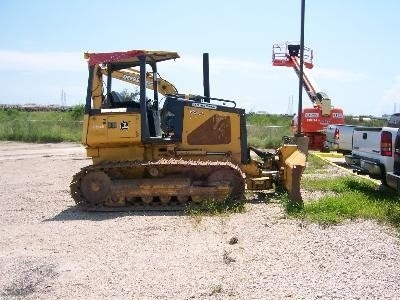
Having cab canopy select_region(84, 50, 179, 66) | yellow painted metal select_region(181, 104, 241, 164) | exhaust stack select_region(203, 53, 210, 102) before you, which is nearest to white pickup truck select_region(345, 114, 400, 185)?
yellow painted metal select_region(181, 104, 241, 164)

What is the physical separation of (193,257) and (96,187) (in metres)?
3.86

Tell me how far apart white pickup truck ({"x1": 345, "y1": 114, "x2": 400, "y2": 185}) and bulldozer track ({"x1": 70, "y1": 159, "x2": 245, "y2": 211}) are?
98.1 inches

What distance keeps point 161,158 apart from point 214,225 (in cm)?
245

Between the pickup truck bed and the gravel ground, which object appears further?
the pickup truck bed

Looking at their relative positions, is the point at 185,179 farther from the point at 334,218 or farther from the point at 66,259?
the point at 66,259

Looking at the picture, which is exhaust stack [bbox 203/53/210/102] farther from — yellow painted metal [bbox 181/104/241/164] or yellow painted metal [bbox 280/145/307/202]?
yellow painted metal [bbox 280/145/307/202]

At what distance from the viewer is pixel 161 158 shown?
9.97m

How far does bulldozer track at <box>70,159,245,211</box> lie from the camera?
30.9ft

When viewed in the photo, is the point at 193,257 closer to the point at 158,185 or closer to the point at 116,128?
the point at 158,185

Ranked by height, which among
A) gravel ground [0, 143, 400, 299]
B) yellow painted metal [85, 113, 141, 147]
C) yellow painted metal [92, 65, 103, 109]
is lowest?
gravel ground [0, 143, 400, 299]

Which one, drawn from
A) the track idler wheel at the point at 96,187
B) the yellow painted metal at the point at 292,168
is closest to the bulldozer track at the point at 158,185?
the track idler wheel at the point at 96,187

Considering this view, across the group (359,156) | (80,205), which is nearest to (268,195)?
(359,156)

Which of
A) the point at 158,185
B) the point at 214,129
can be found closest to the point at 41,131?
the point at 214,129

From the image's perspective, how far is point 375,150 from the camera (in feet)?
33.4
